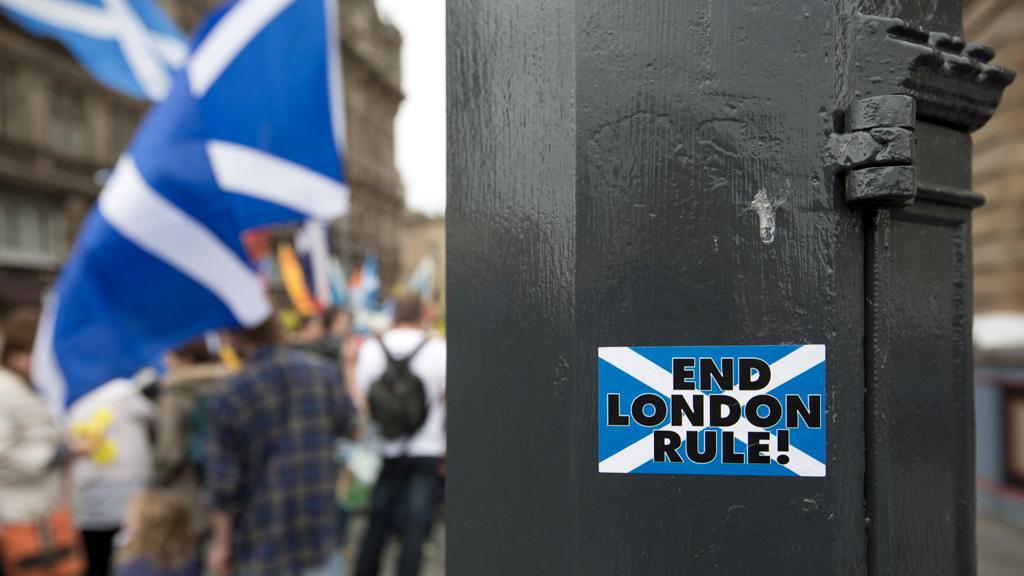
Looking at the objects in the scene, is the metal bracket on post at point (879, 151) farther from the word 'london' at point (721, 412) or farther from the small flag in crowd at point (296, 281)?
the small flag in crowd at point (296, 281)

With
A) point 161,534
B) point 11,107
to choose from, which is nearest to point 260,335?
point 161,534

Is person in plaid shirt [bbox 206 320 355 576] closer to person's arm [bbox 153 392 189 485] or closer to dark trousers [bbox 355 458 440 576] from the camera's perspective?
person's arm [bbox 153 392 189 485]

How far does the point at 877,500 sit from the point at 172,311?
3820 mm

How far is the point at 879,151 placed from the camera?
3.52 ft

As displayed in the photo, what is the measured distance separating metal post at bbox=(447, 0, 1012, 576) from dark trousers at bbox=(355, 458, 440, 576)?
12.9 ft

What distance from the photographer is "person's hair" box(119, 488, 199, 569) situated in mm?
4359

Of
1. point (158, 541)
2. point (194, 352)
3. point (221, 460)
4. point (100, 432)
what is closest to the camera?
point (221, 460)

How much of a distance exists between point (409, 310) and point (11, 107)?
19.5 meters

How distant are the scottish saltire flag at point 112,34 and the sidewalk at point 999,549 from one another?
667 centimetres

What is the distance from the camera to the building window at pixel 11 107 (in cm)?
1988

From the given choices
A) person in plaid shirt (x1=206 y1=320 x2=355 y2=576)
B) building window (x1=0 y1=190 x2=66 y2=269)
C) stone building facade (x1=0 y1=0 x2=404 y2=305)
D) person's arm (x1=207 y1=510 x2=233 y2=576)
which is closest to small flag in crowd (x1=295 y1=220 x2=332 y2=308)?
person in plaid shirt (x1=206 y1=320 x2=355 y2=576)

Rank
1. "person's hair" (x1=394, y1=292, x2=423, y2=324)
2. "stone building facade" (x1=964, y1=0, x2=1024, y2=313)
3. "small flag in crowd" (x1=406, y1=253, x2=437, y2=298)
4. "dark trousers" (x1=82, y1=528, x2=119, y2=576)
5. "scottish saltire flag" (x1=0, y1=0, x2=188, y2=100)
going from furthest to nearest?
1. "small flag in crowd" (x1=406, y1=253, x2=437, y2=298)
2. "stone building facade" (x1=964, y1=0, x2=1024, y2=313)
3. "scottish saltire flag" (x1=0, y1=0, x2=188, y2=100)
4. "person's hair" (x1=394, y1=292, x2=423, y2=324)
5. "dark trousers" (x1=82, y1=528, x2=119, y2=576)

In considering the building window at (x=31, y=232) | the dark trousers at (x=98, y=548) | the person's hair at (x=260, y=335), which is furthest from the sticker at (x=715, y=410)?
the building window at (x=31, y=232)

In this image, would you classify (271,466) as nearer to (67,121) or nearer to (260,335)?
(260,335)
